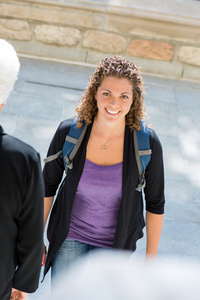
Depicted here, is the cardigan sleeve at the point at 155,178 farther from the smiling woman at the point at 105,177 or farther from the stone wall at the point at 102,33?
the stone wall at the point at 102,33

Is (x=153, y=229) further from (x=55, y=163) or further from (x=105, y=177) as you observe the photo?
(x=55, y=163)

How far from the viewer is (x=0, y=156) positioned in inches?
57.8

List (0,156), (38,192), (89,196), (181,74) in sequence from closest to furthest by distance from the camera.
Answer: (0,156) → (38,192) → (89,196) → (181,74)

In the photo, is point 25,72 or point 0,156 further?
point 25,72

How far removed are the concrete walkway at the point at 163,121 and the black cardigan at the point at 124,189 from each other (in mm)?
728

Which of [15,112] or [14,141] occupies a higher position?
[14,141]

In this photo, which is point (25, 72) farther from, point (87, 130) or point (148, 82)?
point (87, 130)

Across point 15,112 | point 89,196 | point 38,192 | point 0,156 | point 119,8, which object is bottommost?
point 15,112

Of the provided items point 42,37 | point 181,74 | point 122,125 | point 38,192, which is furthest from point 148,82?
point 38,192

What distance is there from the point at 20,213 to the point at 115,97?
88 centimetres

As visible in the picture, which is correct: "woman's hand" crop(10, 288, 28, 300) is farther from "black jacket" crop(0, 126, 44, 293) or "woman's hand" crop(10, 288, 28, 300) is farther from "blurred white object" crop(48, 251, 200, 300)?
"blurred white object" crop(48, 251, 200, 300)

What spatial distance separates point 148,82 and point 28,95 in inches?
65.8

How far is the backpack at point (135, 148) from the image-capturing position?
2189 millimetres

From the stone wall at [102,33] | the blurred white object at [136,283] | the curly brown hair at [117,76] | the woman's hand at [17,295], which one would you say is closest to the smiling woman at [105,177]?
the curly brown hair at [117,76]
